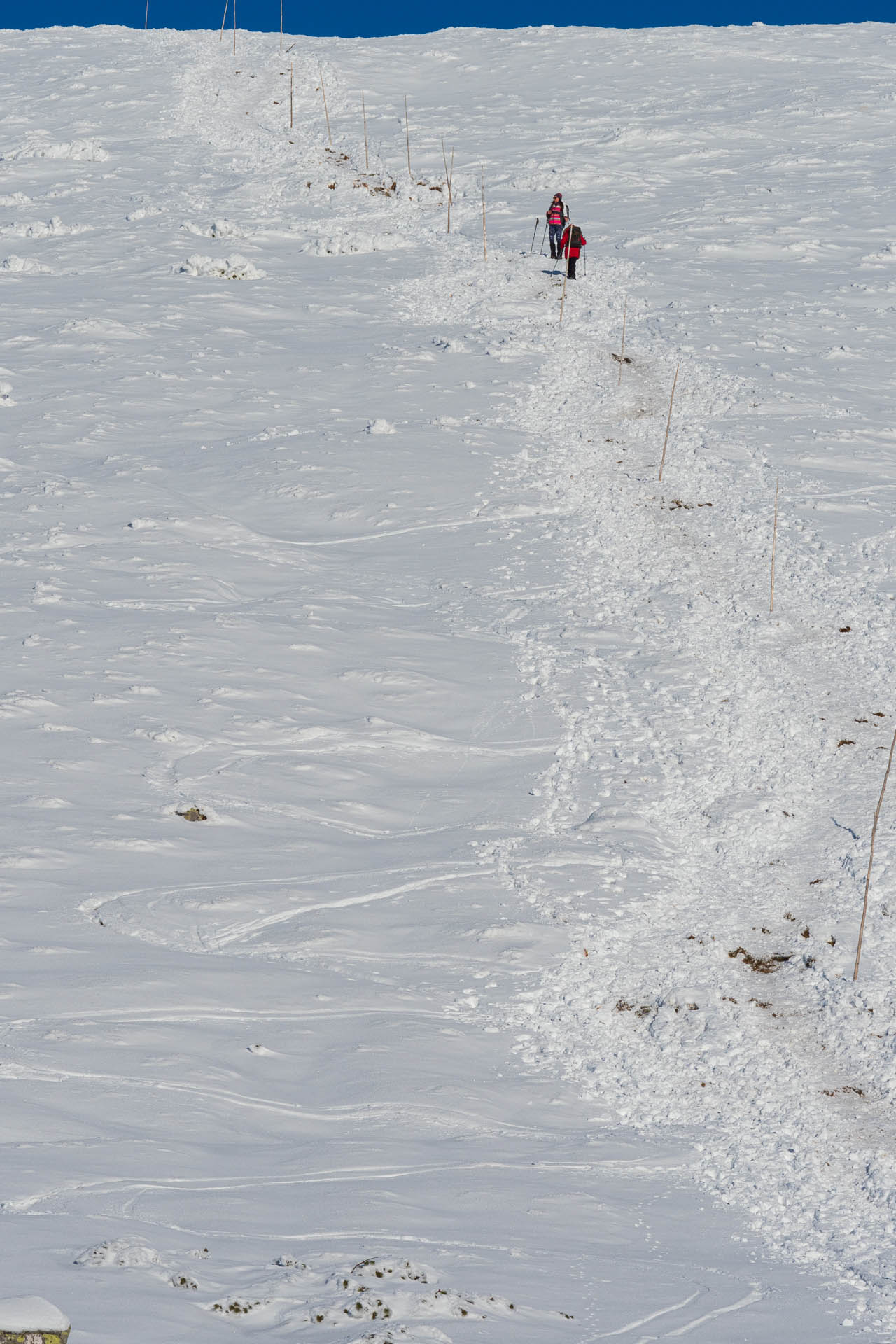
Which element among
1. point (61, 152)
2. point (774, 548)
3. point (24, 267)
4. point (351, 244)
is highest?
point (61, 152)

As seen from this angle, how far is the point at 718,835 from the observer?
8023 millimetres

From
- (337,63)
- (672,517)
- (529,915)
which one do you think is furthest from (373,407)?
(337,63)

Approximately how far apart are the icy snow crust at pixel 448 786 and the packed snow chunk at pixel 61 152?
5.01 meters

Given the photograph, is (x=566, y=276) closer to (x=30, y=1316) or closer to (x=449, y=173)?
(x=449, y=173)

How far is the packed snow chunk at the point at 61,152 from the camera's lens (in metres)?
25.7

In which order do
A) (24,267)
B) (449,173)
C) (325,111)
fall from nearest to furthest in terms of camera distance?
(24,267)
(449,173)
(325,111)

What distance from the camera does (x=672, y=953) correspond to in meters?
6.94

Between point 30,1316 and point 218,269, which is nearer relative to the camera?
point 30,1316

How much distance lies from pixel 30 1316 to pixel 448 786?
19.3 ft

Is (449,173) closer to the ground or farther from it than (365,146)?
closer to the ground

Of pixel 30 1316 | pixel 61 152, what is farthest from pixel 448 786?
pixel 61 152

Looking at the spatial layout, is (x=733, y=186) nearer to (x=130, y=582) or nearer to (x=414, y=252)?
(x=414, y=252)

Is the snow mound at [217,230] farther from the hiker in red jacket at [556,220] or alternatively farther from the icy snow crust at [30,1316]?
the icy snow crust at [30,1316]

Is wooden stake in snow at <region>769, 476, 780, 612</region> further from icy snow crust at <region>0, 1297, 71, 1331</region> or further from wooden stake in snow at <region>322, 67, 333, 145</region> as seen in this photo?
wooden stake in snow at <region>322, 67, 333, 145</region>
